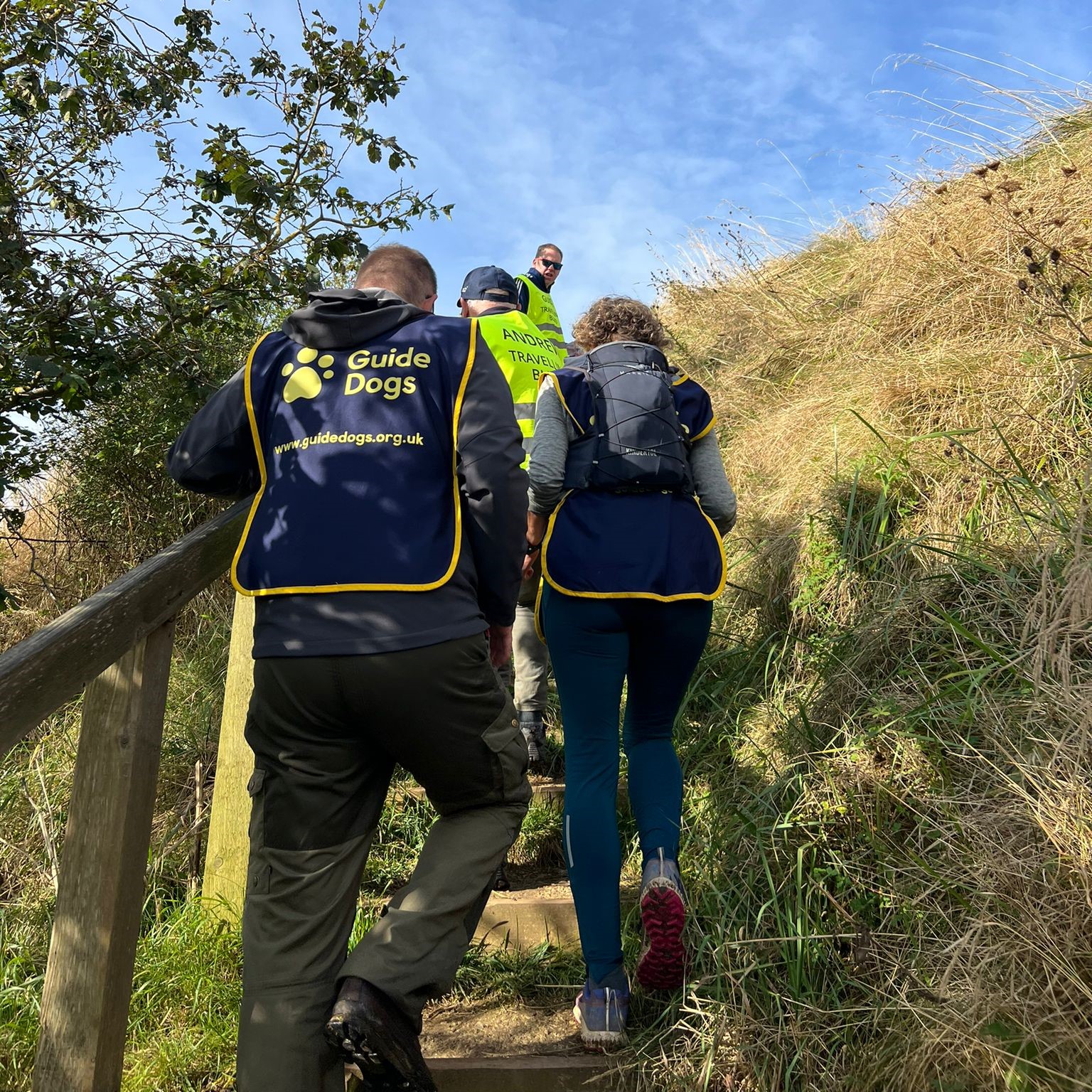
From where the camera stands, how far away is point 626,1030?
2488 millimetres

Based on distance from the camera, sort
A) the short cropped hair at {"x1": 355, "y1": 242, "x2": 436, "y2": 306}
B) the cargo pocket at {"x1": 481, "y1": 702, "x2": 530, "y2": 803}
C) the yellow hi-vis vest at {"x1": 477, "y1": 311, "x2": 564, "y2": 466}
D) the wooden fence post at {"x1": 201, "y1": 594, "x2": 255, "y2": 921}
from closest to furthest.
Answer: the cargo pocket at {"x1": 481, "y1": 702, "x2": 530, "y2": 803}
the short cropped hair at {"x1": 355, "y1": 242, "x2": 436, "y2": 306}
the wooden fence post at {"x1": 201, "y1": 594, "x2": 255, "y2": 921}
the yellow hi-vis vest at {"x1": 477, "y1": 311, "x2": 564, "y2": 466}

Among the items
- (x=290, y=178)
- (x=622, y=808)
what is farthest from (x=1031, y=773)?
(x=290, y=178)

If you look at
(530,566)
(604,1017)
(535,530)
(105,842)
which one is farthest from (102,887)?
(530,566)

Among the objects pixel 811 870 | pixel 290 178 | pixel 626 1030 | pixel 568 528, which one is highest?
pixel 290 178

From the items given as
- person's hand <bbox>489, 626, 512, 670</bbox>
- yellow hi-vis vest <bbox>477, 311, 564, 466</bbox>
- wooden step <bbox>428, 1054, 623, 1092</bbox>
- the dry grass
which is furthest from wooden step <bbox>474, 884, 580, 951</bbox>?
yellow hi-vis vest <bbox>477, 311, 564, 466</bbox>

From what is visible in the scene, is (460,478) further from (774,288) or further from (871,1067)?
(774,288)

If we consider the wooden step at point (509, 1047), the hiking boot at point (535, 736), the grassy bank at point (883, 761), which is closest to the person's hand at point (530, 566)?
the hiking boot at point (535, 736)

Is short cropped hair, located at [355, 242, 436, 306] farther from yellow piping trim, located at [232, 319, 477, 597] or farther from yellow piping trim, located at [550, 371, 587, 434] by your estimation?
yellow piping trim, located at [550, 371, 587, 434]

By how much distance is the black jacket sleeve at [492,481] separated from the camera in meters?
2.14

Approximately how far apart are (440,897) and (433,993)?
7.6 inches

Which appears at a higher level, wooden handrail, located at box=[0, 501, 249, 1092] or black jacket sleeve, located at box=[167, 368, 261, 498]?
black jacket sleeve, located at box=[167, 368, 261, 498]

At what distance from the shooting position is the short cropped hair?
8.12ft

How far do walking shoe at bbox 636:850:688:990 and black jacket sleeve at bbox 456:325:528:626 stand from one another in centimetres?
83

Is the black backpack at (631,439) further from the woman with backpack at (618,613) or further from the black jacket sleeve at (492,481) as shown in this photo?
the black jacket sleeve at (492,481)
